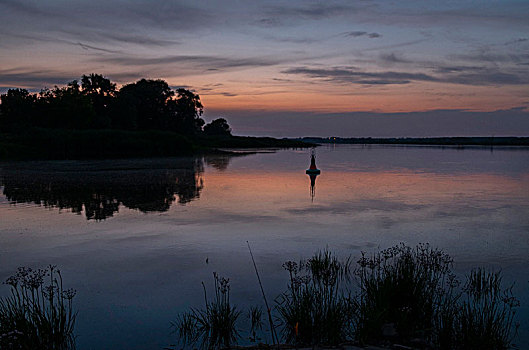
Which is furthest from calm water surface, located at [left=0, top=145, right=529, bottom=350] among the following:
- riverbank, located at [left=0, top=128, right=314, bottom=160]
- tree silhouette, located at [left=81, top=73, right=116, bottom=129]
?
tree silhouette, located at [left=81, top=73, right=116, bottom=129]

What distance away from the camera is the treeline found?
2657 inches

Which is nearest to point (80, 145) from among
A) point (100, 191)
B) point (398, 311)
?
point (100, 191)

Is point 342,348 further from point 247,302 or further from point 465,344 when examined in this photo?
point 247,302

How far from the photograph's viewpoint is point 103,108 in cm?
7762

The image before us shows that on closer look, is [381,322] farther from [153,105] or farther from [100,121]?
[153,105]

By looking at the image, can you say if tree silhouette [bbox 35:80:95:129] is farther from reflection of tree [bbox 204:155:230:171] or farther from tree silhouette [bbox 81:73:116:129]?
reflection of tree [bbox 204:155:230:171]

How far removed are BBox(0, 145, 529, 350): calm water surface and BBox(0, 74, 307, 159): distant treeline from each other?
29634 millimetres

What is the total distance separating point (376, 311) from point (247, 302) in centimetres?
233

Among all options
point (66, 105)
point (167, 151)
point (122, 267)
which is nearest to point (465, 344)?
point (122, 267)

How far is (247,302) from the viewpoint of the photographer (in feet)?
25.2

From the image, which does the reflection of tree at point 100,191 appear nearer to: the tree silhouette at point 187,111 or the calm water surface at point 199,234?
the calm water surface at point 199,234

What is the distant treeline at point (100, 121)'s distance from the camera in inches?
2052

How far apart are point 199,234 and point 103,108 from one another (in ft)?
232

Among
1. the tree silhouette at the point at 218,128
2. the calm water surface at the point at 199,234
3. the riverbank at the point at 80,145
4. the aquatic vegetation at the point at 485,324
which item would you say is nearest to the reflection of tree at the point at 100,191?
the calm water surface at the point at 199,234
